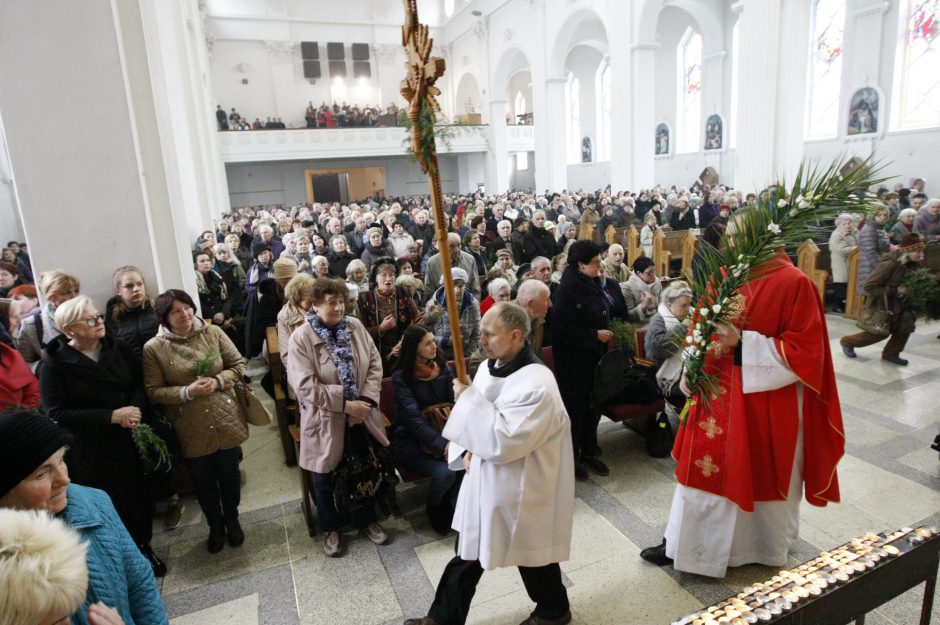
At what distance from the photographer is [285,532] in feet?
12.6

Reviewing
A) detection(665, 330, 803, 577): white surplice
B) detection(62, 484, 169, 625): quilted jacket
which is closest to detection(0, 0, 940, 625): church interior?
detection(665, 330, 803, 577): white surplice

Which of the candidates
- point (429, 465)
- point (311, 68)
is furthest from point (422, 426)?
point (311, 68)

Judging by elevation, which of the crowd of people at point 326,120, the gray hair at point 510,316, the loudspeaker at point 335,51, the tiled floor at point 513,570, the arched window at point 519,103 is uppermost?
the loudspeaker at point 335,51

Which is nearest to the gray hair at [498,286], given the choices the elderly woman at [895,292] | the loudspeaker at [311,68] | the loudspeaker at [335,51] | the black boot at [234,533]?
the black boot at [234,533]

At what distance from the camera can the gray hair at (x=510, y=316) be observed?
236 centimetres

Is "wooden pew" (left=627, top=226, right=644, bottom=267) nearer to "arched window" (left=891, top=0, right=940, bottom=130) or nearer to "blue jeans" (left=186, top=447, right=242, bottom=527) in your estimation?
"blue jeans" (left=186, top=447, right=242, bottom=527)

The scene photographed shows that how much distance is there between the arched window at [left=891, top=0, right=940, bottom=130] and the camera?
1394cm

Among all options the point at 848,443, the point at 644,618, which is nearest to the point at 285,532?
the point at 644,618

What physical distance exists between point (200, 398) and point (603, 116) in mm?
28216

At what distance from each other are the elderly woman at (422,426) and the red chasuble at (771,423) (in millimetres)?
1493

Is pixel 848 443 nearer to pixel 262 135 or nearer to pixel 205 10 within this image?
pixel 262 135

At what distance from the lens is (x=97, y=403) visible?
3170mm

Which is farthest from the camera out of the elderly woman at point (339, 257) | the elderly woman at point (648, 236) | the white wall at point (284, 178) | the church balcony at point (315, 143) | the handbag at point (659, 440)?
the white wall at point (284, 178)

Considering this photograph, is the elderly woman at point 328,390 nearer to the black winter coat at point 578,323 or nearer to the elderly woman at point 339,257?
the black winter coat at point 578,323
